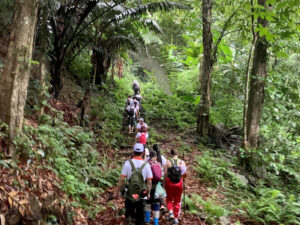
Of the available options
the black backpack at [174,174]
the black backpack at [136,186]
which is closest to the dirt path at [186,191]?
the black backpack at [136,186]

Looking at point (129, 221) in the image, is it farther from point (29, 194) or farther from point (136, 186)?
point (29, 194)

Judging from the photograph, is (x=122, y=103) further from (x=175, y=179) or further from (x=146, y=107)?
(x=175, y=179)

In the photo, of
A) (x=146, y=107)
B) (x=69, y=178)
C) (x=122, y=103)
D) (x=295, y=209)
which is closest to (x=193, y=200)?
(x=295, y=209)

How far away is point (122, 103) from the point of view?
14.1 metres

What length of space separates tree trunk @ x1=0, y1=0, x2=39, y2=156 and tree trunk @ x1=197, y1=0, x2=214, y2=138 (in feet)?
26.4

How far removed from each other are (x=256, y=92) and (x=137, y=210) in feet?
22.7

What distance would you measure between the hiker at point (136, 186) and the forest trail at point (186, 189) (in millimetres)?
360

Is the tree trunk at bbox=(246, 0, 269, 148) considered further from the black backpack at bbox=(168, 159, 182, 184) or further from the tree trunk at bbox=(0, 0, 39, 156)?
the tree trunk at bbox=(0, 0, 39, 156)

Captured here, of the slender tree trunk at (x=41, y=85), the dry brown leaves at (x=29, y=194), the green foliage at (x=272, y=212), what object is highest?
the slender tree trunk at (x=41, y=85)

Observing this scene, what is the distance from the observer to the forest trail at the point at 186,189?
4918mm

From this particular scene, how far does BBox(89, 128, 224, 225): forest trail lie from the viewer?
4918mm

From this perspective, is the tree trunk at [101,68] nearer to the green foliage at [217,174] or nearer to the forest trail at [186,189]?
the forest trail at [186,189]

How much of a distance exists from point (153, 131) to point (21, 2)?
866 centimetres

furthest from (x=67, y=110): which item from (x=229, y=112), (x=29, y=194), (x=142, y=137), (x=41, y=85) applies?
(x=229, y=112)
